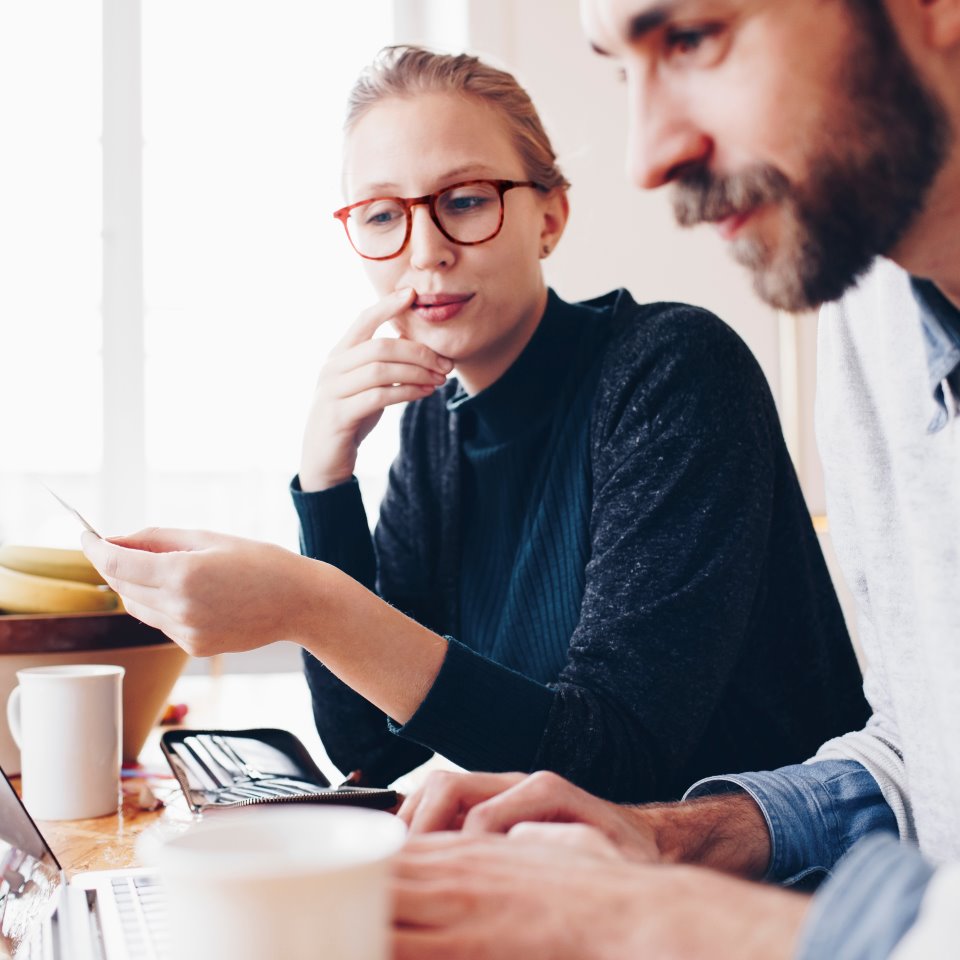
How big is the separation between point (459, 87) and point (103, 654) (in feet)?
2.55

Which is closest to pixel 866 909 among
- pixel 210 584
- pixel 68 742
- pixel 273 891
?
pixel 273 891

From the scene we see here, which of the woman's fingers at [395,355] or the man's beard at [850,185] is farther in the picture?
the woman's fingers at [395,355]

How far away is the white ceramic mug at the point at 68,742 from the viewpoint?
1051mm

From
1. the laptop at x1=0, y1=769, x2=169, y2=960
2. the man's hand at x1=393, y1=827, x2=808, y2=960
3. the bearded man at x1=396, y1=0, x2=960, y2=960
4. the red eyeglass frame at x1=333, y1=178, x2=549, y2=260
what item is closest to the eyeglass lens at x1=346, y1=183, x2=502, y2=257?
the red eyeglass frame at x1=333, y1=178, x2=549, y2=260

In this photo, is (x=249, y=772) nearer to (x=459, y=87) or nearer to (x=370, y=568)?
(x=370, y=568)

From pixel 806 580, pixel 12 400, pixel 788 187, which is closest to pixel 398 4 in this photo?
pixel 12 400

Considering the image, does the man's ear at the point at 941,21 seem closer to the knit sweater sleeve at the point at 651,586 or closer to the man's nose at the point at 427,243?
the knit sweater sleeve at the point at 651,586

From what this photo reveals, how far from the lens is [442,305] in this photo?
51.8 inches

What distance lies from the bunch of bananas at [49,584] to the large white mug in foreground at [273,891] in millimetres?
940

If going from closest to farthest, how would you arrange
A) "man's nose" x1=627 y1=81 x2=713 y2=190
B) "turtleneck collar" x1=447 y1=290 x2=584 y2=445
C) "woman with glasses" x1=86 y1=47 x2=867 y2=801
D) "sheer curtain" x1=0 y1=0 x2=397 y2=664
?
"man's nose" x1=627 y1=81 x2=713 y2=190 < "woman with glasses" x1=86 y1=47 x2=867 y2=801 < "turtleneck collar" x1=447 y1=290 x2=584 y2=445 < "sheer curtain" x1=0 y1=0 x2=397 y2=664

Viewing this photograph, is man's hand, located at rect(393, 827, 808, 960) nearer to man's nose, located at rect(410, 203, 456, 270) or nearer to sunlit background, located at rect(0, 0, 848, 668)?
man's nose, located at rect(410, 203, 456, 270)

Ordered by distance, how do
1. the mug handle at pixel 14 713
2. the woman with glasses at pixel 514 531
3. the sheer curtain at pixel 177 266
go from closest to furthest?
the woman with glasses at pixel 514 531
the mug handle at pixel 14 713
the sheer curtain at pixel 177 266

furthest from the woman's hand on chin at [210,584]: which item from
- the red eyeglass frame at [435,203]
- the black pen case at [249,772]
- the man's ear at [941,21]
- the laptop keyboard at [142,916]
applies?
the man's ear at [941,21]

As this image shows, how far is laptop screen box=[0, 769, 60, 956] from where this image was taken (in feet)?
2.17
